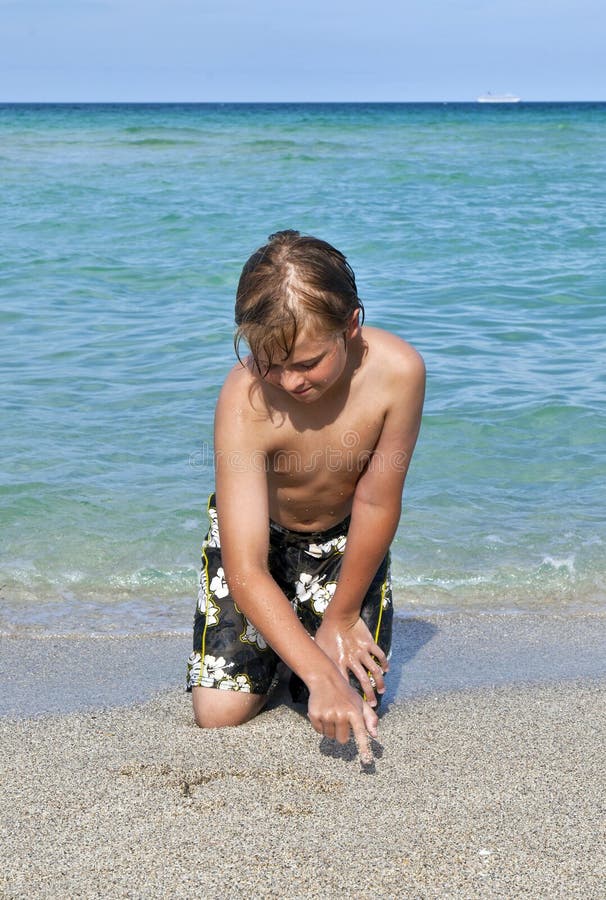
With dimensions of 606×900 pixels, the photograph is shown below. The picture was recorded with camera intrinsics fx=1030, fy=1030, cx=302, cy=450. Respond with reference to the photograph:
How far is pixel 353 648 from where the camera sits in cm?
280

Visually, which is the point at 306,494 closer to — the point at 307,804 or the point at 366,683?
the point at 366,683

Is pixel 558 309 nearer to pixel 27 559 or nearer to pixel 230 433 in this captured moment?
pixel 27 559

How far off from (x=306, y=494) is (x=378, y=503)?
253 millimetres

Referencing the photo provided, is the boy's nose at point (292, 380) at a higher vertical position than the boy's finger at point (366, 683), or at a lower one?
higher

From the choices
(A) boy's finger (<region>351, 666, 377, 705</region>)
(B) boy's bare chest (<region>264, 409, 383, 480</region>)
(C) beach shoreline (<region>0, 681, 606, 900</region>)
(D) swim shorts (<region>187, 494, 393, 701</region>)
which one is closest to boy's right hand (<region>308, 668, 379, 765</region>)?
(C) beach shoreline (<region>0, 681, 606, 900</region>)

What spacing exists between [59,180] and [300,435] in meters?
16.8

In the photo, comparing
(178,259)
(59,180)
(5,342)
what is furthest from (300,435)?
(59,180)

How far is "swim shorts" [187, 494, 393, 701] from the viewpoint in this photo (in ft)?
9.59

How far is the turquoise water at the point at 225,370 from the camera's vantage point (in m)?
4.17

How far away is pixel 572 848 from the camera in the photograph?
220 centimetres

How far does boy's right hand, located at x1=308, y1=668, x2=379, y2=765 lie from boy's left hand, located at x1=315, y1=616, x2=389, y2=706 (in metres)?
0.35

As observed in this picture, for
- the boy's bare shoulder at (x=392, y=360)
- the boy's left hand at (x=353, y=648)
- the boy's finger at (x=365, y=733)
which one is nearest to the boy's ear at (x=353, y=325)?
the boy's bare shoulder at (x=392, y=360)

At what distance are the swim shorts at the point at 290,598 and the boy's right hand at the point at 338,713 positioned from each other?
493 mm

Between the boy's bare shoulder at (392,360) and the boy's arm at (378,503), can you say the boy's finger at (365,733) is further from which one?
the boy's bare shoulder at (392,360)
